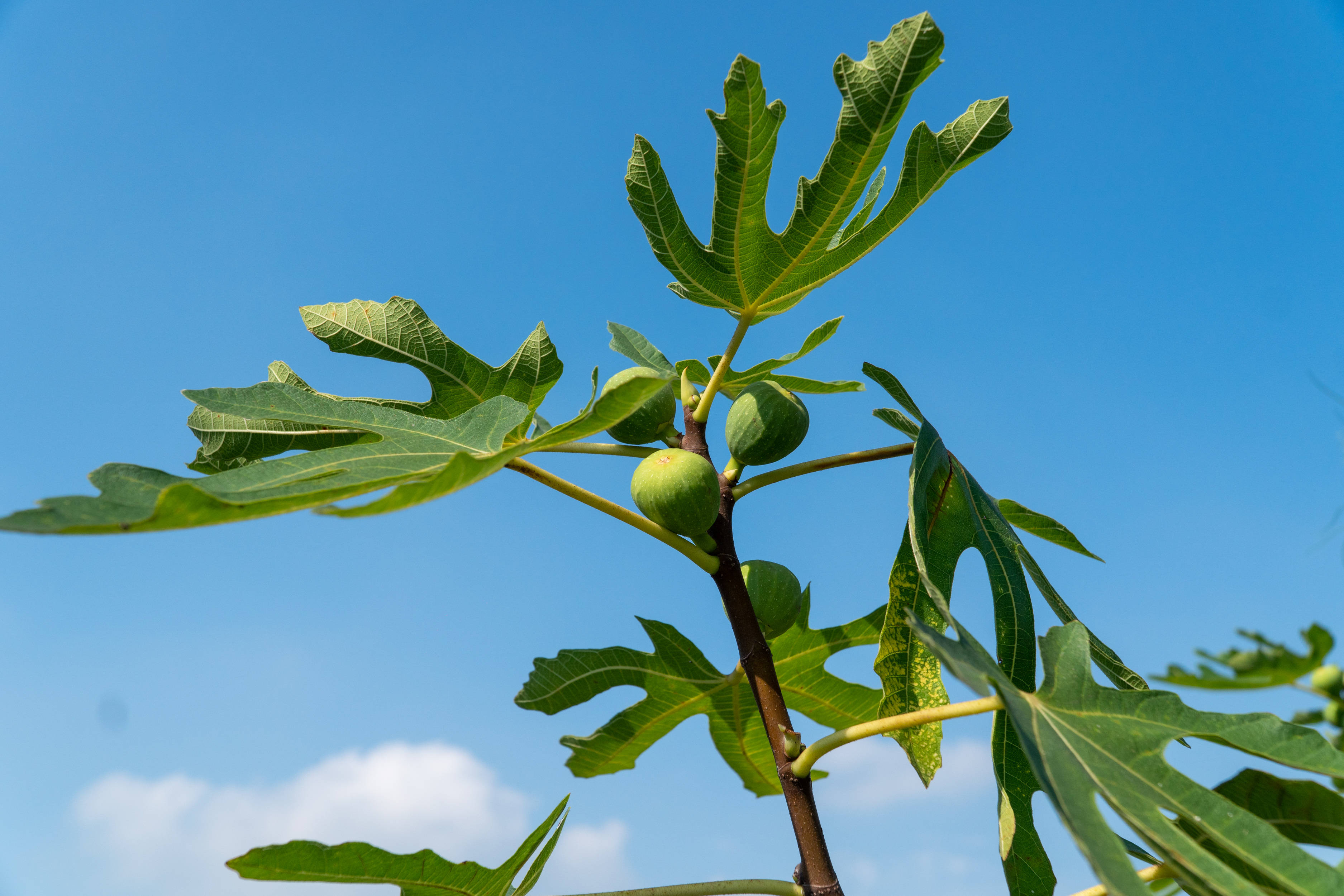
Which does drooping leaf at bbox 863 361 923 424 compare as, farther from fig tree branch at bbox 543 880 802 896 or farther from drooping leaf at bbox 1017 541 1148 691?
fig tree branch at bbox 543 880 802 896

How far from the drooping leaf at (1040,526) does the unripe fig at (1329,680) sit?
445mm

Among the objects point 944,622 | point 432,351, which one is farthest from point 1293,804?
point 432,351

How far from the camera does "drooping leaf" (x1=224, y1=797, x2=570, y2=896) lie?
4.57 feet

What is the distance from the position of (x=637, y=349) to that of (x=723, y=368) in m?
0.24

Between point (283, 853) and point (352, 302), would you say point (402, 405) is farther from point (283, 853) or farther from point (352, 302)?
point (283, 853)

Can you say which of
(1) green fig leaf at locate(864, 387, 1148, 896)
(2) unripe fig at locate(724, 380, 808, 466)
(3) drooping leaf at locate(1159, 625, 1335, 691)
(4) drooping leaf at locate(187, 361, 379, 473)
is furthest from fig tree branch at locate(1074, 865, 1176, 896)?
(4) drooping leaf at locate(187, 361, 379, 473)

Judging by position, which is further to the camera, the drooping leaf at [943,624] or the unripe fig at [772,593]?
the unripe fig at [772,593]

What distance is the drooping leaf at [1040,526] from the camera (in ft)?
6.32

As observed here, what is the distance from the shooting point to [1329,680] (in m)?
1.53

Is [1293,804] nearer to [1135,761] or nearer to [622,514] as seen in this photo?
[1135,761]

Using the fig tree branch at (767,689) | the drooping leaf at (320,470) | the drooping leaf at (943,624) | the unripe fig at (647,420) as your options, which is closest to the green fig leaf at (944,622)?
the drooping leaf at (943,624)

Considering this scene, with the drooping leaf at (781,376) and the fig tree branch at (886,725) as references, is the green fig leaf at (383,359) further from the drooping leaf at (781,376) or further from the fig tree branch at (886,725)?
the fig tree branch at (886,725)

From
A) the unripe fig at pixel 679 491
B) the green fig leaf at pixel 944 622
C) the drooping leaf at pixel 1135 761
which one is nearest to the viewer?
the drooping leaf at pixel 1135 761

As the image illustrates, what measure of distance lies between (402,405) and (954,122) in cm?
123
